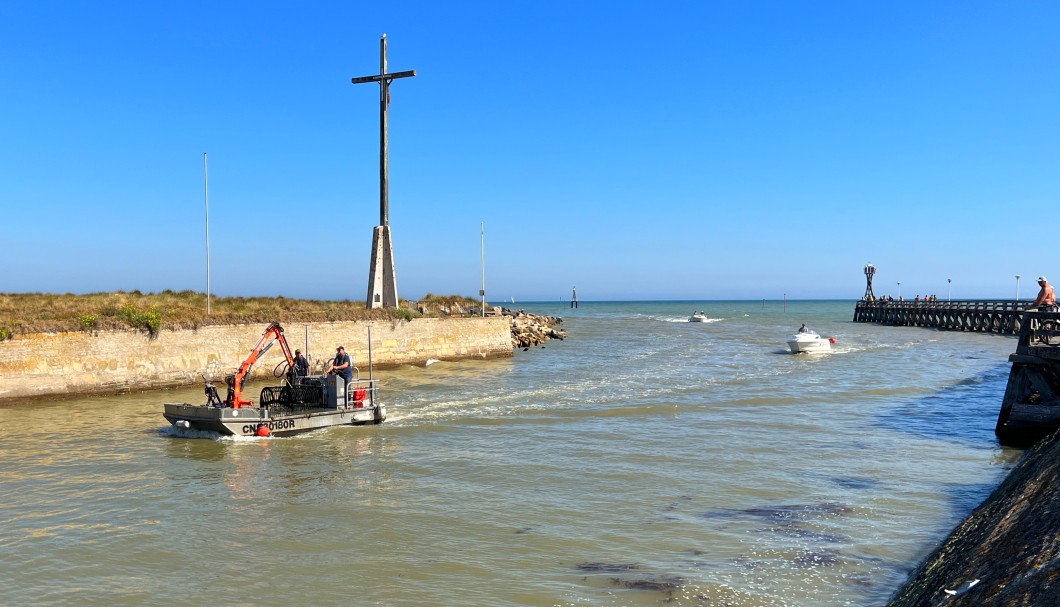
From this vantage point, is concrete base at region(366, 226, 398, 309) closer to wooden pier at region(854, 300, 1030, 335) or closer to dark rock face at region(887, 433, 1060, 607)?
dark rock face at region(887, 433, 1060, 607)

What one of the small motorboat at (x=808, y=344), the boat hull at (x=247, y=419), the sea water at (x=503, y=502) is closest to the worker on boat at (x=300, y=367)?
the boat hull at (x=247, y=419)

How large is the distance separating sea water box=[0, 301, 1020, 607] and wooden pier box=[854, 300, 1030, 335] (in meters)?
41.3

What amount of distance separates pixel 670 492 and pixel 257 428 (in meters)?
9.90

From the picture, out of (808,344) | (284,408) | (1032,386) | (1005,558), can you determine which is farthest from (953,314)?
(1005,558)

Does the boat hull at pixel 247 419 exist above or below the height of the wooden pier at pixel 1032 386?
below

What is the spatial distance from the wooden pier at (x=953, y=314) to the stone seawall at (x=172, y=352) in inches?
1521

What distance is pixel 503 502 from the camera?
1151 centimetres

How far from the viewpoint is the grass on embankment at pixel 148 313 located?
2381 cm

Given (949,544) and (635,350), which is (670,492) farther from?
(635,350)

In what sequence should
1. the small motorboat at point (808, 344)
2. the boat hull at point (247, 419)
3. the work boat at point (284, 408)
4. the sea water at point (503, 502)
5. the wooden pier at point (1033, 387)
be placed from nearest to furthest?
the sea water at point (503, 502) → the wooden pier at point (1033, 387) → the boat hull at point (247, 419) → the work boat at point (284, 408) → the small motorboat at point (808, 344)

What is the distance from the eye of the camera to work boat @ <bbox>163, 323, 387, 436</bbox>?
17.2 meters

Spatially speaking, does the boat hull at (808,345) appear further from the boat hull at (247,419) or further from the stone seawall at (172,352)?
the boat hull at (247,419)

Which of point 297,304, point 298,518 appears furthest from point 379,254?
point 298,518

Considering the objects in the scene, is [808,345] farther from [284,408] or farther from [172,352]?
[172,352]
